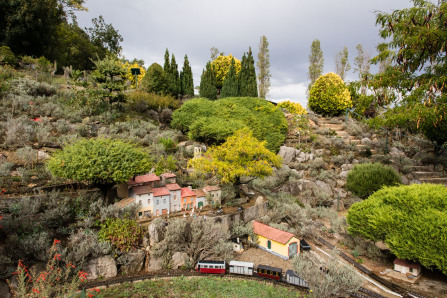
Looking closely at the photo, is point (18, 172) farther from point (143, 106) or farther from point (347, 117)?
point (347, 117)

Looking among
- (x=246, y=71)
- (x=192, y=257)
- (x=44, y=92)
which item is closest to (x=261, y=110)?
(x=246, y=71)

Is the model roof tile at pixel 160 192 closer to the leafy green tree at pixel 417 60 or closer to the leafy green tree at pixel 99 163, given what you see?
the leafy green tree at pixel 99 163

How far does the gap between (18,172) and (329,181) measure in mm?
17260

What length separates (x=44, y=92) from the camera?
17.9 m

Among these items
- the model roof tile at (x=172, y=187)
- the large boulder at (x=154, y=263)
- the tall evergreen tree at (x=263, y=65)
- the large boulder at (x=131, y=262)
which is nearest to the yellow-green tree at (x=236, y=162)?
the model roof tile at (x=172, y=187)

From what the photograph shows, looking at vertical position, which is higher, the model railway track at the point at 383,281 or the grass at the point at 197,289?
the grass at the point at 197,289

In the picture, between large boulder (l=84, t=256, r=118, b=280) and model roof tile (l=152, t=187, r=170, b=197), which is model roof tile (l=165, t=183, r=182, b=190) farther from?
large boulder (l=84, t=256, r=118, b=280)

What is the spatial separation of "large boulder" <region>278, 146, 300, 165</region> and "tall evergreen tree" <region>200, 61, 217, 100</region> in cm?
1145

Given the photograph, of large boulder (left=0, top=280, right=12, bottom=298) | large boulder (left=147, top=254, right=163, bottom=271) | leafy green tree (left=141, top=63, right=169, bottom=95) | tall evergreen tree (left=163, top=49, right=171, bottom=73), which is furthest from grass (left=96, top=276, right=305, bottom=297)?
tall evergreen tree (left=163, top=49, right=171, bottom=73)

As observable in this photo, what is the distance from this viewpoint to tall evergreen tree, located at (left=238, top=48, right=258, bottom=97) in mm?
25703

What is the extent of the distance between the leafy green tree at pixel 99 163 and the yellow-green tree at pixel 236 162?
284cm

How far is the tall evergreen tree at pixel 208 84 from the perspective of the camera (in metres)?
27.5

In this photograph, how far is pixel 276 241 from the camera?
948 cm

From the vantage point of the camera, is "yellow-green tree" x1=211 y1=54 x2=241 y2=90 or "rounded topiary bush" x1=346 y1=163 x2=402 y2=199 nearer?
"rounded topiary bush" x1=346 y1=163 x2=402 y2=199
